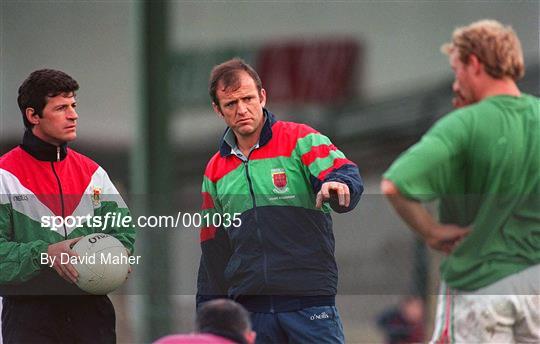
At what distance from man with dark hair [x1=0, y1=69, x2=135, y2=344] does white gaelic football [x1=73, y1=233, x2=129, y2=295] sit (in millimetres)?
33

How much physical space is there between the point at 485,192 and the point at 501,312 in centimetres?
43

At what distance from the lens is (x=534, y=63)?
1305cm

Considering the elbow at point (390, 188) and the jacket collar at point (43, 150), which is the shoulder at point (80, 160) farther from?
the elbow at point (390, 188)

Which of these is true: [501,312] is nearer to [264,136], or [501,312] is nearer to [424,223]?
[424,223]

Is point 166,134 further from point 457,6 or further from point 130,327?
point 457,6

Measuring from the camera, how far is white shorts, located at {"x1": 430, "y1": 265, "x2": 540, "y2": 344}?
4828mm

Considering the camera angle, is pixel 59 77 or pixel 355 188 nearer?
pixel 355 188

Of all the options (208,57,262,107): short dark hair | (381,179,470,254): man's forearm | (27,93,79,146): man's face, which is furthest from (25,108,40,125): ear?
(381,179,470,254): man's forearm

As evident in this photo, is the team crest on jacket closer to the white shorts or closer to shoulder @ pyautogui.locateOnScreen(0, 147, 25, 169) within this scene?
shoulder @ pyautogui.locateOnScreen(0, 147, 25, 169)

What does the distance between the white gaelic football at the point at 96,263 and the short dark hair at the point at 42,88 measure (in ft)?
1.95

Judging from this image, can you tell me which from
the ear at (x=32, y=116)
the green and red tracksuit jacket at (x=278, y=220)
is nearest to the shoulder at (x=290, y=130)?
the green and red tracksuit jacket at (x=278, y=220)

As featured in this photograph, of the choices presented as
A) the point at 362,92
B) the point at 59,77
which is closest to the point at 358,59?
the point at 362,92

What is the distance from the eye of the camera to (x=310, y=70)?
598 inches

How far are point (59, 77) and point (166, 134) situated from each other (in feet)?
12.6
